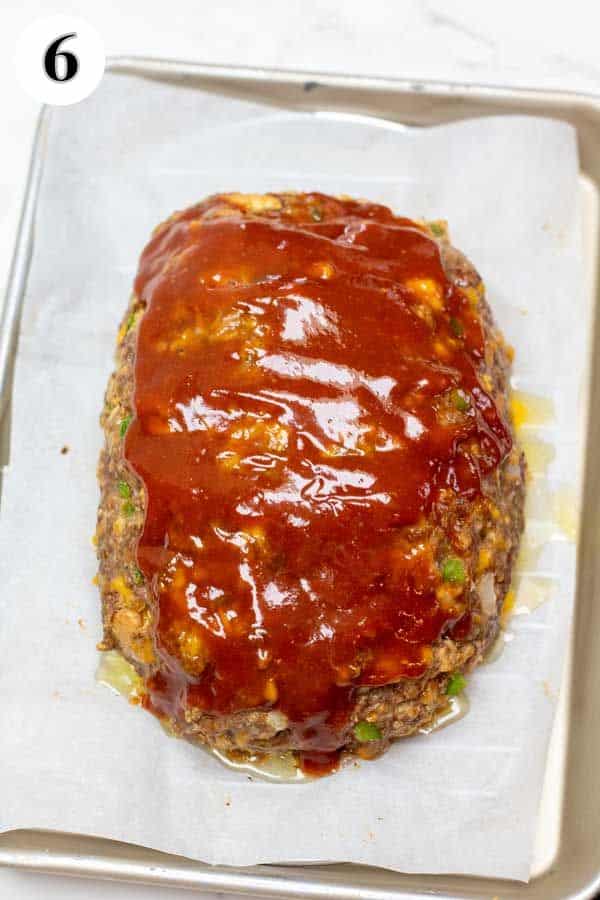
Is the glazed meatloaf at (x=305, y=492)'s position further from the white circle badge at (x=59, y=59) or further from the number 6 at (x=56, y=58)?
the number 6 at (x=56, y=58)

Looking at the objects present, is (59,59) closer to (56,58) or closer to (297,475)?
(56,58)

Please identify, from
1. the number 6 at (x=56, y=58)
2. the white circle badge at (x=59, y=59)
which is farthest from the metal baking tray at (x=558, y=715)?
the number 6 at (x=56, y=58)

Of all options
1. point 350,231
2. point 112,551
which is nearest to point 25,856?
point 112,551

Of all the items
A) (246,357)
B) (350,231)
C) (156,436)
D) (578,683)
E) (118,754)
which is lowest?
(118,754)

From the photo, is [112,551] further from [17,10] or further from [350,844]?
[17,10]

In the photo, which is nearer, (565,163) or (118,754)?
(118,754)

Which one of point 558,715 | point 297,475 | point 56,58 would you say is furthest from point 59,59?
point 558,715

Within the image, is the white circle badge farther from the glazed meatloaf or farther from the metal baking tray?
the glazed meatloaf
